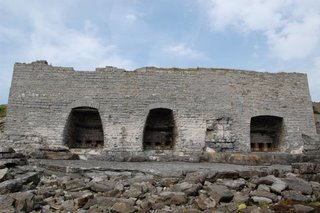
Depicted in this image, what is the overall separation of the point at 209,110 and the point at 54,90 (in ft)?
22.1

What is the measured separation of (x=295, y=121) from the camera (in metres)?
15.5

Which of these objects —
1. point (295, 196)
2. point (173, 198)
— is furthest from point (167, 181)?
point (295, 196)

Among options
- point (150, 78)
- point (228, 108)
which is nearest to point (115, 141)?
point (150, 78)

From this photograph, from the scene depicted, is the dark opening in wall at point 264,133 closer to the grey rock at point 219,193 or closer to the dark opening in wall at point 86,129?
the dark opening in wall at point 86,129

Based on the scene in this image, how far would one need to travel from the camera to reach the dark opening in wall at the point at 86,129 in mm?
15383

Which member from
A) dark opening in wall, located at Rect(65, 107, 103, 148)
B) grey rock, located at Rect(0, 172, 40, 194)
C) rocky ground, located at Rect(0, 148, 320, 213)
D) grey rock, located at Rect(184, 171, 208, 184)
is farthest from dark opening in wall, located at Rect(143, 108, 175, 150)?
grey rock, located at Rect(0, 172, 40, 194)

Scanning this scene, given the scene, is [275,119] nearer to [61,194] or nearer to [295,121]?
[295,121]

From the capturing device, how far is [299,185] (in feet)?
20.1

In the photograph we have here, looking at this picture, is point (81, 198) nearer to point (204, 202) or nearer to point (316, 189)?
point (204, 202)

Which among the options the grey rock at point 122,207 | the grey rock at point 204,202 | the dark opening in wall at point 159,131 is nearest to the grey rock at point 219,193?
the grey rock at point 204,202

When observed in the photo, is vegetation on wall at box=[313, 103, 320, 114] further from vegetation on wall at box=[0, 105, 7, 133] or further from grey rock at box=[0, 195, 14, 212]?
grey rock at box=[0, 195, 14, 212]

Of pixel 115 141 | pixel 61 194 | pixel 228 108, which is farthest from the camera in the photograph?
pixel 228 108

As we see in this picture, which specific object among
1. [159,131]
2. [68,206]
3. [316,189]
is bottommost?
[68,206]

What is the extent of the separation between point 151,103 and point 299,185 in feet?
30.2
